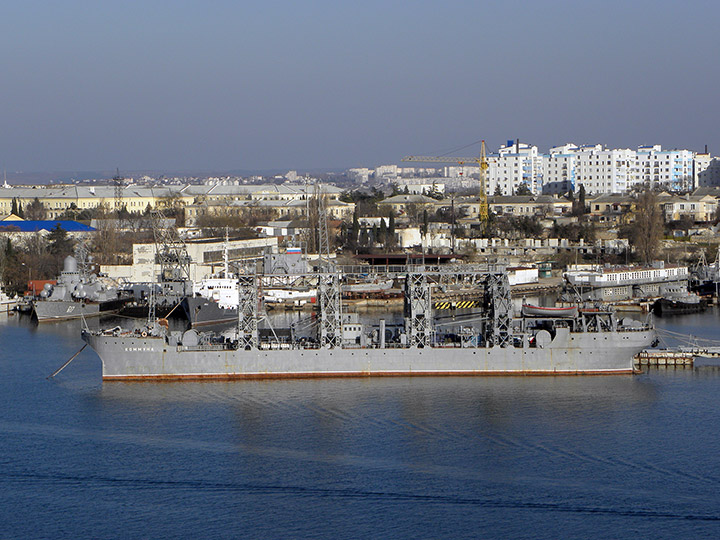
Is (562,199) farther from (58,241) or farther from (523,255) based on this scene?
(58,241)

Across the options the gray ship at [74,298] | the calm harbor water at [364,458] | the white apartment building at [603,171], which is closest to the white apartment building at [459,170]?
the white apartment building at [603,171]

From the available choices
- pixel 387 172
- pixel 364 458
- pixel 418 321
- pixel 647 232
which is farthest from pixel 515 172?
pixel 387 172

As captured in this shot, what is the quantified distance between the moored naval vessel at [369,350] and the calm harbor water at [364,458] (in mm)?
288

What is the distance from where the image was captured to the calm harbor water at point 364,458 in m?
10.8

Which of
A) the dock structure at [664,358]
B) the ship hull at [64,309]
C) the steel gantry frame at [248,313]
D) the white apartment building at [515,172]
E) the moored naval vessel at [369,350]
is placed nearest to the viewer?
the steel gantry frame at [248,313]

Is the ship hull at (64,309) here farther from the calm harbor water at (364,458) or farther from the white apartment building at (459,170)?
the white apartment building at (459,170)

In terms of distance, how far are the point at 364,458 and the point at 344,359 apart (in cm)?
404

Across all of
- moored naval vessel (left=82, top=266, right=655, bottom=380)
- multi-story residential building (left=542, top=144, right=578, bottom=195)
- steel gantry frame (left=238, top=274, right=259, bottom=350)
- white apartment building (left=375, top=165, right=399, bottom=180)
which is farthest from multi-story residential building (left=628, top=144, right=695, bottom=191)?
white apartment building (left=375, top=165, right=399, bottom=180)

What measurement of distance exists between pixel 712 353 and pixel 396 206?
32447mm

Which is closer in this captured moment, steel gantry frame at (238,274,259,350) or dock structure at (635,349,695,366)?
steel gantry frame at (238,274,259,350)

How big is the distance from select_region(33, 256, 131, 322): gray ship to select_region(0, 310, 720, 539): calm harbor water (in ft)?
28.0

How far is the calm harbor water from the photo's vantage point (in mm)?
10805

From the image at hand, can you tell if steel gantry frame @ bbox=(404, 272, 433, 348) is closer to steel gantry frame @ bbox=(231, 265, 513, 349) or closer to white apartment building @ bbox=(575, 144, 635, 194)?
steel gantry frame @ bbox=(231, 265, 513, 349)

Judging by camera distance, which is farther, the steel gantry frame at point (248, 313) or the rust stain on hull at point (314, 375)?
the rust stain on hull at point (314, 375)
